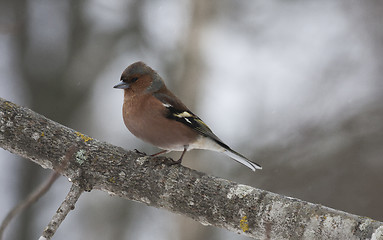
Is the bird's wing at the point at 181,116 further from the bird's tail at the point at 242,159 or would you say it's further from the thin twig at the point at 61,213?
the thin twig at the point at 61,213

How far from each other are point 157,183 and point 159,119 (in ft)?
2.98

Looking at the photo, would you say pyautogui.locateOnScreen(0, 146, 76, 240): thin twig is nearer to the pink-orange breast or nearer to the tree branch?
the tree branch

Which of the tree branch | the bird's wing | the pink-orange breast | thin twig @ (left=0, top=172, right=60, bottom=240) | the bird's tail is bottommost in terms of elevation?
thin twig @ (left=0, top=172, right=60, bottom=240)

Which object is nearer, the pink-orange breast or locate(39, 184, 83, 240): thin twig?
locate(39, 184, 83, 240): thin twig

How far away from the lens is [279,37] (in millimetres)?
9445

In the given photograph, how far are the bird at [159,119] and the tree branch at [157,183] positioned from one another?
58 centimetres

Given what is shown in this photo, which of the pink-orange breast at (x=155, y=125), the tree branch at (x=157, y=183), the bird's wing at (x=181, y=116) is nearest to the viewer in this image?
the tree branch at (x=157, y=183)

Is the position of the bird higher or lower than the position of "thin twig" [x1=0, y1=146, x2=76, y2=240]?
→ higher

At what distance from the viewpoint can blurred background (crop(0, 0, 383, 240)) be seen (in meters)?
6.72

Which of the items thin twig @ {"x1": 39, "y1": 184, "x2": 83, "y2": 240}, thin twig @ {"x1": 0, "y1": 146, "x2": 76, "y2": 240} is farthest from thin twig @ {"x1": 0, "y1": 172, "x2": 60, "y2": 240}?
thin twig @ {"x1": 39, "y1": 184, "x2": 83, "y2": 240}

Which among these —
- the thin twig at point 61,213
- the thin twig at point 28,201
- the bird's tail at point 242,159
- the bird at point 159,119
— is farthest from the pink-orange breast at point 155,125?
the thin twig at point 28,201

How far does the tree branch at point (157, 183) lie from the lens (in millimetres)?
2434

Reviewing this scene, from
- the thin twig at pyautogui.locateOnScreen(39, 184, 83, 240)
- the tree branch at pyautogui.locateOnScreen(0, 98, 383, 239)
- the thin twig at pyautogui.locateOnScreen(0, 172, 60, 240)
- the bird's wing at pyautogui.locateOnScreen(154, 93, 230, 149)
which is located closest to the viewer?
the thin twig at pyautogui.locateOnScreen(0, 172, 60, 240)

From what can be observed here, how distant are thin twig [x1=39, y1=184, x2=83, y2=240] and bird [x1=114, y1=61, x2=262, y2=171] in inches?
42.1
